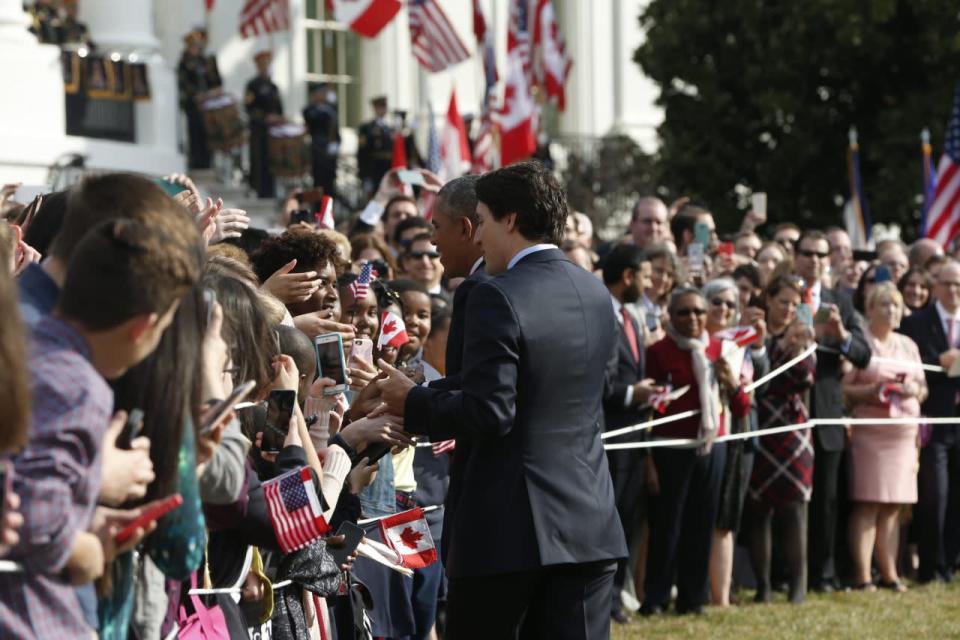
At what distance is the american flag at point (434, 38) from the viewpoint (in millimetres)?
20719

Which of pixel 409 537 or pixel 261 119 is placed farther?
pixel 261 119

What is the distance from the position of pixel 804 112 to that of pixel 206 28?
8.90m

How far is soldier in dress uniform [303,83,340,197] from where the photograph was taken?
22.8 m

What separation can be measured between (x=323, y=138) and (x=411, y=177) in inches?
457

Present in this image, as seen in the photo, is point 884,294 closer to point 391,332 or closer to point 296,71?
point 391,332

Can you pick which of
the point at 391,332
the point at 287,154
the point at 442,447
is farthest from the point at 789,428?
the point at 287,154

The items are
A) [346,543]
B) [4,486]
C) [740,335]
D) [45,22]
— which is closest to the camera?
[4,486]

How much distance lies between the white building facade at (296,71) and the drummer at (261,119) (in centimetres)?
99

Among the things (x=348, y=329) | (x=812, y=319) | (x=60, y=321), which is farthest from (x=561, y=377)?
(x=812, y=319)

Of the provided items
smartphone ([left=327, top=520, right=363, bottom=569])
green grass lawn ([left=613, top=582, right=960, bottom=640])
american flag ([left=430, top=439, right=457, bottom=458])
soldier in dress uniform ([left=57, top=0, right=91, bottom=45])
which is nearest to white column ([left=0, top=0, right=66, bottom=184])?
soldier in dress uniform ([left=57, top=0, right=91, bottom=45])

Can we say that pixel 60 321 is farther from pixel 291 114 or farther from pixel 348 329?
pixel 291 114

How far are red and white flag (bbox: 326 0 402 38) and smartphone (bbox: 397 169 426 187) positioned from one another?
8.91 meters

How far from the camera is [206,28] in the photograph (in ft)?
85.1

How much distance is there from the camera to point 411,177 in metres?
11.6
